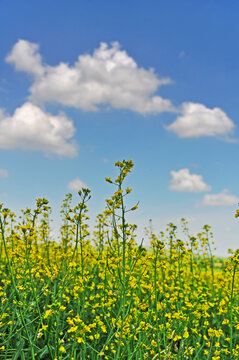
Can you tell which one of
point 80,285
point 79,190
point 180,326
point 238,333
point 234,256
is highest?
point 79,190

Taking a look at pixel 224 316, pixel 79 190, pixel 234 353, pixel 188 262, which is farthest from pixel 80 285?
pixel 224 316

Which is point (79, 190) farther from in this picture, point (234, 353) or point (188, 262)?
point (188, 262)

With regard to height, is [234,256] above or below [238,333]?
above

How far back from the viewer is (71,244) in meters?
8.85

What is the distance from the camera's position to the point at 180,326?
187 inches

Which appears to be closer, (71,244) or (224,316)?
(224,316)

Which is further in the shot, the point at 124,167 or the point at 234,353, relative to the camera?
the point at 234,353

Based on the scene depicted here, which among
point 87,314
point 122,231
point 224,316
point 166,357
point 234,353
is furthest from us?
point 224,316

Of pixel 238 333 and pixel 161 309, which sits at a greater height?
pixel 161 309

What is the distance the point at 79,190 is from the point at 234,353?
123 inches

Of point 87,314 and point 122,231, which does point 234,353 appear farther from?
point 122,231

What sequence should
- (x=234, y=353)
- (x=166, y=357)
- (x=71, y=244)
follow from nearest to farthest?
(x=166, y=357)
(x=234, y=353)
(x=71, y=244)

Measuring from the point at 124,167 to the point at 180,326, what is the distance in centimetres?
254

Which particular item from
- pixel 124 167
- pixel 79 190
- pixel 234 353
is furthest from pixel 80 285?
pixel 234 353
